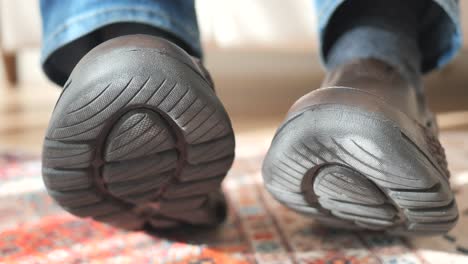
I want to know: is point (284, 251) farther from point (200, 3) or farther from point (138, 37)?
point (200, 3)

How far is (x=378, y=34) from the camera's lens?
1.99 feet

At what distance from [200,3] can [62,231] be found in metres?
0.55

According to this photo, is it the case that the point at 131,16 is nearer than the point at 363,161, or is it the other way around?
the point at 363,161

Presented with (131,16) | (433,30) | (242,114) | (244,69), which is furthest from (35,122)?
(433,30)

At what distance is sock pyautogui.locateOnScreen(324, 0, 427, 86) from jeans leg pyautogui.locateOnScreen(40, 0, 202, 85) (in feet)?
0.53

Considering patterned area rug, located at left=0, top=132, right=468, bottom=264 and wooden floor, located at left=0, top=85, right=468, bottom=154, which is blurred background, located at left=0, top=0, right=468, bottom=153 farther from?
patterned area rug, located at left=0, top=132, right=468, bottom=264

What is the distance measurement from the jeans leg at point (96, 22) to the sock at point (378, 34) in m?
0.16

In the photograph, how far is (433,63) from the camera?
2.33 feet

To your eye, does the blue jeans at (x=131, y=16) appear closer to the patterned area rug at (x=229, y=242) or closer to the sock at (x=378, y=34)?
the sock at (x=378, y=34)

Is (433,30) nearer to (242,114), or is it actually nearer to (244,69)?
(242,114)

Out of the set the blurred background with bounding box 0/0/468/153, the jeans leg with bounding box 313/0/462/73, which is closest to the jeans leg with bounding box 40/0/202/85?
the jeans leg with bounding box 313/0/462/73

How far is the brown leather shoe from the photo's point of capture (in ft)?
1.40

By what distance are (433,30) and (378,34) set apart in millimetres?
108

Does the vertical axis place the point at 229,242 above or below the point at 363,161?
below
